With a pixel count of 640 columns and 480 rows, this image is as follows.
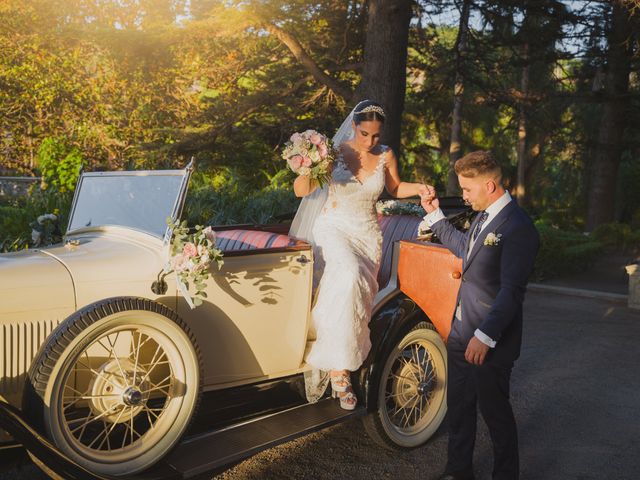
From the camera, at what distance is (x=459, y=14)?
11070 mm

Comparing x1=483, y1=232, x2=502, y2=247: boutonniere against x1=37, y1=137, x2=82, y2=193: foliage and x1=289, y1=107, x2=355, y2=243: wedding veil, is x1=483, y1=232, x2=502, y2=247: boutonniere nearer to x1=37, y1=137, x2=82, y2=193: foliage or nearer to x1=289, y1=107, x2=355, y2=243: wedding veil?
x1=289, y1=107, x2=355, y2=243: wedding veil

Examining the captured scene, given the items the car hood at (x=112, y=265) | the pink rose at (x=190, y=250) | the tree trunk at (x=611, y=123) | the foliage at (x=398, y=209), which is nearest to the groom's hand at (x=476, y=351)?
the pink rose at (x=190, y=250)

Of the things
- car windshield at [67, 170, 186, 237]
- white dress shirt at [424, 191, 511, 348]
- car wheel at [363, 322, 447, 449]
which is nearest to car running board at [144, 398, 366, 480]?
car wheel at [363, 322, 447, 449]

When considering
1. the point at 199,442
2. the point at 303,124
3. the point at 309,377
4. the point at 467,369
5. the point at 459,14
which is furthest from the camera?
the point at 303,124

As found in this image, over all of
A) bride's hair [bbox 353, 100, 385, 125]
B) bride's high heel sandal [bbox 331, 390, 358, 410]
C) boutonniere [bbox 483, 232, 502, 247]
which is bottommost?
bride's high heel sandal [bbox 331, 390, 358, 410]

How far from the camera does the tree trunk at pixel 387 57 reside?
8.72 metres

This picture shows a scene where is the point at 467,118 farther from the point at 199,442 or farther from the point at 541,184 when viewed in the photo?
the point at 199,442

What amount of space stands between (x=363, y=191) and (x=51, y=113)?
580 inches

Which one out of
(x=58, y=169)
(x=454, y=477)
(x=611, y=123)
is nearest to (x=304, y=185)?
(x=454, y=477)

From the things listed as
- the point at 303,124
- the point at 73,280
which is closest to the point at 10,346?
the point at 73,280

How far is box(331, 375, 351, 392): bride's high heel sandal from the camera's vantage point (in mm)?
3672

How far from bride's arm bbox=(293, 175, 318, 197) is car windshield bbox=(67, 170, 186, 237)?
0.89 m

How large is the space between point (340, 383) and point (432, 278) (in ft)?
2.92

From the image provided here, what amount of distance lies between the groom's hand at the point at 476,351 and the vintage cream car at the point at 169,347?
68cm
